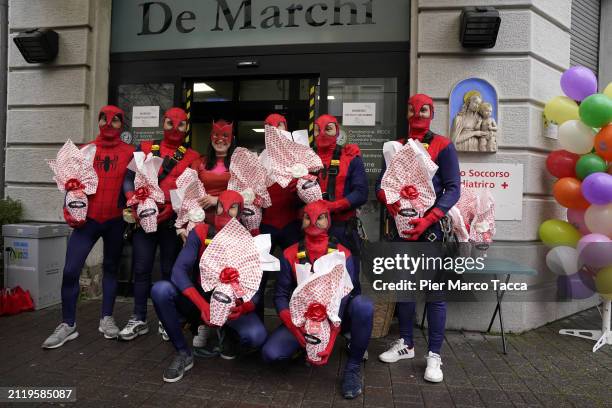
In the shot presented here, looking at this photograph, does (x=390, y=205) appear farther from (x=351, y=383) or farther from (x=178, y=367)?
(x=178, y=367)

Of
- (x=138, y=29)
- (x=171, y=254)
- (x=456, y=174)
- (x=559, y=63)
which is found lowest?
(x=171, y=254)

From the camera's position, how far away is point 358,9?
5562mm

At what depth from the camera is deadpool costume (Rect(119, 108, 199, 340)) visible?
4105mm

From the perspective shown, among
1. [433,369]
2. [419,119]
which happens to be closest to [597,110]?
[419,119]

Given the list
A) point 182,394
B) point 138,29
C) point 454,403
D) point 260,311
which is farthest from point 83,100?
point 454,403

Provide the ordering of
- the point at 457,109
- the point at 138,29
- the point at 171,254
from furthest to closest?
the point at 138,29, the point at 457,109, the point at 171,254

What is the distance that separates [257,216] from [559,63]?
13.5 ft

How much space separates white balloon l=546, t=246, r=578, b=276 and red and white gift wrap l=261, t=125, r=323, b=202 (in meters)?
2.61

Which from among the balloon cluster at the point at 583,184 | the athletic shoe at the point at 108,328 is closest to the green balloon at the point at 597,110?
the balloon cluster at the point at 583,184

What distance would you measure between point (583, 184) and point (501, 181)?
0.80 metres

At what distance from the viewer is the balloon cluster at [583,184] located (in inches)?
162

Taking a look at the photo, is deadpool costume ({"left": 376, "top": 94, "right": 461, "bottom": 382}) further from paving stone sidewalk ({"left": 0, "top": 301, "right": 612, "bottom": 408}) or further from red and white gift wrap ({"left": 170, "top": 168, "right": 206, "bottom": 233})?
red and white gift wrap ({"left": 170, "top": 168, "right": 206, "bottom": 233})

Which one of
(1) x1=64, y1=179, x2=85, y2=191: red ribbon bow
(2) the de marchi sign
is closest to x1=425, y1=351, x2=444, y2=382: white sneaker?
(1) x1=64, y1=179, x2=85, y2=191: red ribbon bow

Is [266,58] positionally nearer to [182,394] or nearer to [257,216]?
[257,216]
